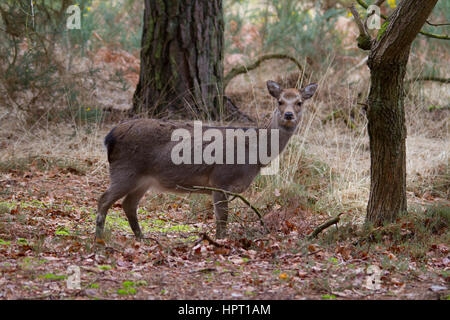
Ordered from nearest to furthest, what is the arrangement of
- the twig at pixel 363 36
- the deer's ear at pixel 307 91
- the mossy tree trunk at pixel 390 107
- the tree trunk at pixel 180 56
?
the mossy tree trunk at pixel 390 107 → the twig at pixel 363 36 → the deer's ear at pixel 307 91 → the tree trunk at pixel 180 56

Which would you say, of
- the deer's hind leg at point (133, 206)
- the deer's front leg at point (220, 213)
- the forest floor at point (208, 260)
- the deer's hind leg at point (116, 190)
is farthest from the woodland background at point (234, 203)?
the deer's hind leg at point (116, 190)

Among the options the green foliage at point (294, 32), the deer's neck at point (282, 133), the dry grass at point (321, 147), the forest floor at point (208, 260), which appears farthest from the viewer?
the green foliage at point (294, 32)

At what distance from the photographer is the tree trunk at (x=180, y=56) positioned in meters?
11.0

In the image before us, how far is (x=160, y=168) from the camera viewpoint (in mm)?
7344

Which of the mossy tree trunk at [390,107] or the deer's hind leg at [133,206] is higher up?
the mossy tree trunk at [390,107]

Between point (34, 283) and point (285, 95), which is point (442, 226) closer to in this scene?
point (285, 95)

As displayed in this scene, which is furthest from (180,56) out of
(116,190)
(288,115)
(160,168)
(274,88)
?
(116,190)

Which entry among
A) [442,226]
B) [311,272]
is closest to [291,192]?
[442,226]

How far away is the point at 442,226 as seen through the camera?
7566 millimetres

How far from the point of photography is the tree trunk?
10953 millimetres

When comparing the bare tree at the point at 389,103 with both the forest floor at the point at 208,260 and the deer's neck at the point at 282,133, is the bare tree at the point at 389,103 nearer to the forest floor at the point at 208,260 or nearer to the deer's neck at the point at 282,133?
the forest floor at the point at 208,260

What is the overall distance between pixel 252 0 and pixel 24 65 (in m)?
11.9

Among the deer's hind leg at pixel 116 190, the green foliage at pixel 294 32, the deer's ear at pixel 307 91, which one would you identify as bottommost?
the deer's hind leg at pixel 116 190

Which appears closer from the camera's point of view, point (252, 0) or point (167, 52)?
point (167, 52)
